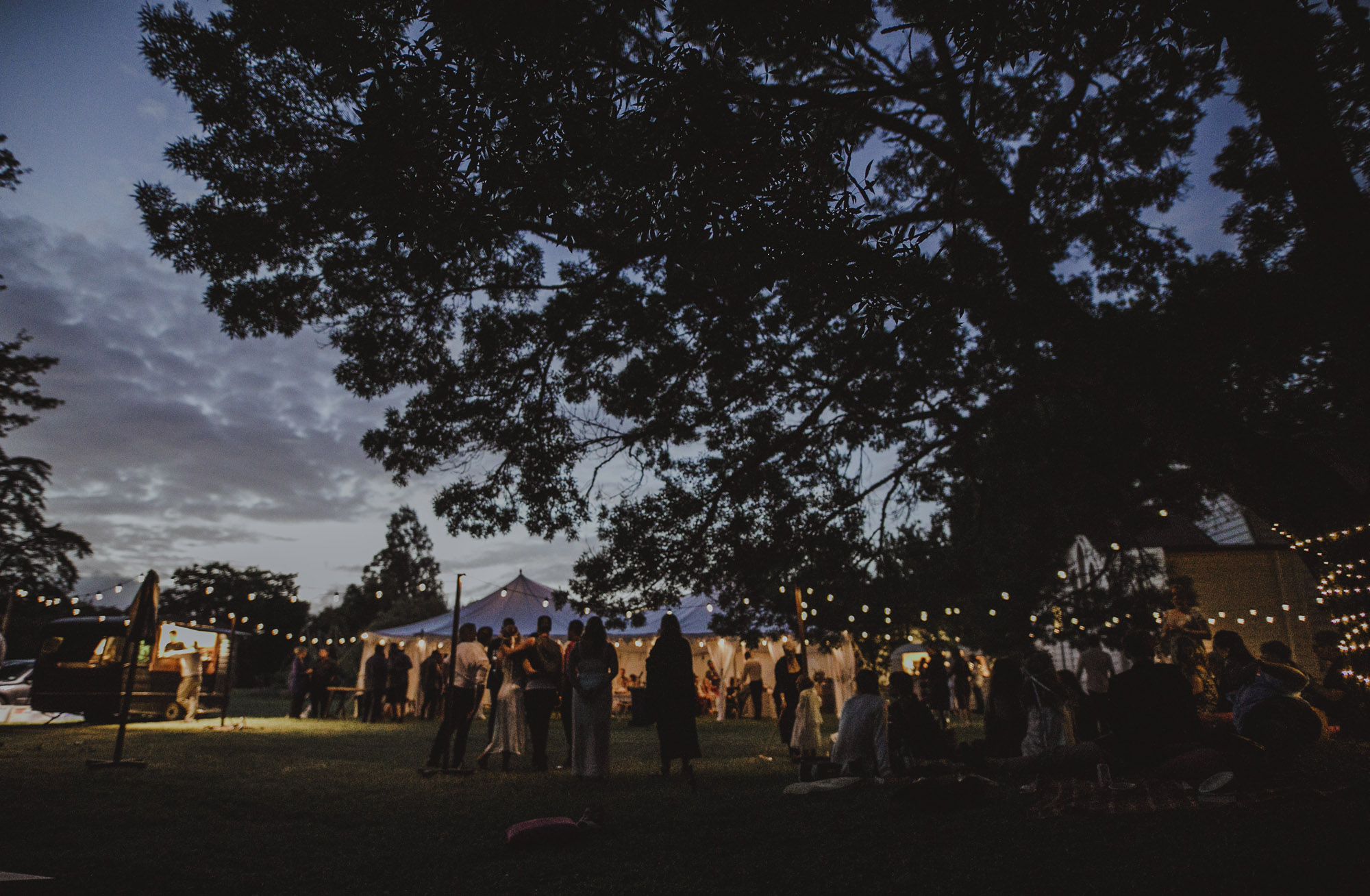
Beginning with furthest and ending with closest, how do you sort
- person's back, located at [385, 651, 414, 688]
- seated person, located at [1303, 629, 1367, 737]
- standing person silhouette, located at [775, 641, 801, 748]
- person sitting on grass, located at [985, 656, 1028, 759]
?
person's back, located at [385, 651, 414, 688] < standing person silhouette, located at [775, 641, 801, 748] < person sitting on grass, located at [985, 656, 1028, 759] < seated person, located at [1303, 629, 1367, 737]

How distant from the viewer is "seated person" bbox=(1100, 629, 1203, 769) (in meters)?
5.39

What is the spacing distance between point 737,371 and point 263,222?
5.58 meters

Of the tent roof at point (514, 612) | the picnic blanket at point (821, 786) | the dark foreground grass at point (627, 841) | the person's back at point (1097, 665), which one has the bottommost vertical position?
the picnic blanket at point (821, 786)

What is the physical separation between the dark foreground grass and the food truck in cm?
868

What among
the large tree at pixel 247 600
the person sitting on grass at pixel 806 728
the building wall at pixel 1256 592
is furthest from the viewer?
the large tree at pixel 247 600

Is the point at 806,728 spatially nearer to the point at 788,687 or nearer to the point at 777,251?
the point at 788,687

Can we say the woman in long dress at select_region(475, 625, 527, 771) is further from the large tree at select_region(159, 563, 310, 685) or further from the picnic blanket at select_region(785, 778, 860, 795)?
the large tree at select_region(159, 563, 310, 685)

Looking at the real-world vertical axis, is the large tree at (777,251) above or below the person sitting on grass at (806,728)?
above

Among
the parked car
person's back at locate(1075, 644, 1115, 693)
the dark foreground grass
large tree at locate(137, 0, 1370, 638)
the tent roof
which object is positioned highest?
large tree at locate(137, 0, 1370, 638)

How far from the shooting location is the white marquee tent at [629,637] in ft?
63.1

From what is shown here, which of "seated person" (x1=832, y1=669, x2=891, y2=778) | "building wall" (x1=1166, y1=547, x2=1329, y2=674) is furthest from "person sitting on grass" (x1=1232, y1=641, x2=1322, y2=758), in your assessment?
"building wall" (x1=1166, y1=547, x2=1329, y2=674)

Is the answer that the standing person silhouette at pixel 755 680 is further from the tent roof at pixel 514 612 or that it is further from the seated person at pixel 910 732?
the seated person at pixel 910 732

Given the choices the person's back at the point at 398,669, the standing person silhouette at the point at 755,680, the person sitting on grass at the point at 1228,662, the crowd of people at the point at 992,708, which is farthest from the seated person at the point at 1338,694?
the person's back at the point at 398,669

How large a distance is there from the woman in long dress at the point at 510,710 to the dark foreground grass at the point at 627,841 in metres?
1.44
